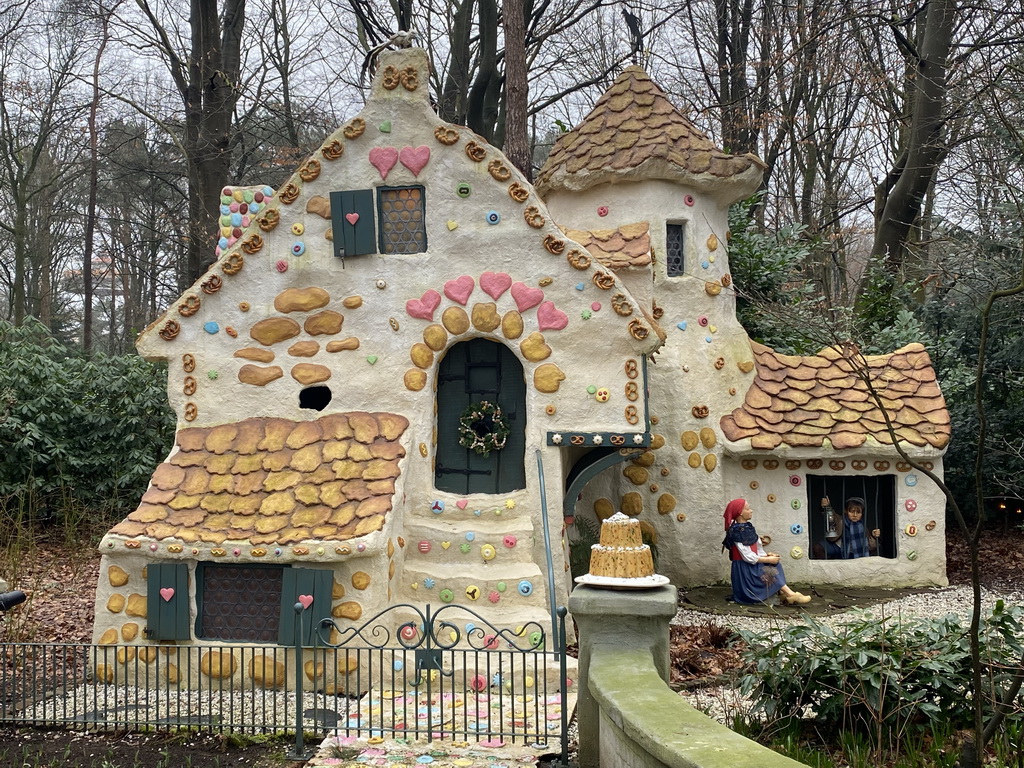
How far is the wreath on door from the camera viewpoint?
33.6 feet

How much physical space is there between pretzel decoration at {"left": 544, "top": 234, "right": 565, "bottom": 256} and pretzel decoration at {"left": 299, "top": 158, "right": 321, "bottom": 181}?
255 centimetres

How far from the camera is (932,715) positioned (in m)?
5.73

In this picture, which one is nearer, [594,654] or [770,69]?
[594,654]

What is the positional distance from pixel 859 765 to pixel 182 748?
15.6 ft

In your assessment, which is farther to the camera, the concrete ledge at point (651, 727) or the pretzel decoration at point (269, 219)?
the pretzel decoration at point (269, 219)

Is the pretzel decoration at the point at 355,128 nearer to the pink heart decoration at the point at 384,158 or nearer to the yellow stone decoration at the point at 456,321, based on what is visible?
the pink heart decoration at the point at 384,158

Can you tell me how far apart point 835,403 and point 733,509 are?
222 cm

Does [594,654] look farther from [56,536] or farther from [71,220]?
[71,220]

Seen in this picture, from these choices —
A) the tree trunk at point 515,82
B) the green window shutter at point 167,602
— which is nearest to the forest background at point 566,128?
the tree trunk at point 515,82

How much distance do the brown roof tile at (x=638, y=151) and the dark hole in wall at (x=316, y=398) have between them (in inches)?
168

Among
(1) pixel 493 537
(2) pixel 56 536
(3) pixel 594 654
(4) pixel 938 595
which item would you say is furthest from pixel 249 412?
(4) pixel 938 595

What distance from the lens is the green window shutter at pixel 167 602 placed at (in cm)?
872

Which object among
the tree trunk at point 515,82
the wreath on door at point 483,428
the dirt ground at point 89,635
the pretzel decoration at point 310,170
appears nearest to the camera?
the dirt ground at point 89,635

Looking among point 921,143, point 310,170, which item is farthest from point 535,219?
point 921,143
